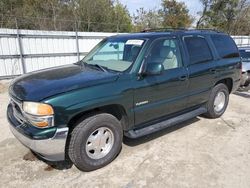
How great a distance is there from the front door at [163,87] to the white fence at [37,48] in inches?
291

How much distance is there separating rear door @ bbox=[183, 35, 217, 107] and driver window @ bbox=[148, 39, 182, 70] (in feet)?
0.85

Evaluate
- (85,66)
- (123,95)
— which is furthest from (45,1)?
Result: (123,95)

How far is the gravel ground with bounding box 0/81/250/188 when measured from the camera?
2946 millimetres

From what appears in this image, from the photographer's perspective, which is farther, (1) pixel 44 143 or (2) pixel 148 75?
(2) pixel 148 75

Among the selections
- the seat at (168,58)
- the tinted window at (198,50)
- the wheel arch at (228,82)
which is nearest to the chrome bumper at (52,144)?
the seat at (168,58)

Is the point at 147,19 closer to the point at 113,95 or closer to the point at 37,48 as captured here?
the point at 37,48

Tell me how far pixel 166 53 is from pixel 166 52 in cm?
2

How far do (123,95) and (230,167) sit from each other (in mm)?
1857

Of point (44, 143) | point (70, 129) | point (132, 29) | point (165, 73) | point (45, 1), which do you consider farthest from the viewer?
point (132, 29)

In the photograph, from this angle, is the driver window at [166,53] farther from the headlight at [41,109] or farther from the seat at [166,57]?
the headlight at [41,109]

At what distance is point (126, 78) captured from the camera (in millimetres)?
3225

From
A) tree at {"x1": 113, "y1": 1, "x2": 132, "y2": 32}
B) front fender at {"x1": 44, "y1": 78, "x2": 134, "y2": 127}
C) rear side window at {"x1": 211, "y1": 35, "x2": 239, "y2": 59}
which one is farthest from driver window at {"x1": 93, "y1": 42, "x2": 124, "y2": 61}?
tree at {"x1": 113, "y1": 1, "x2": 132, "y2": 32}

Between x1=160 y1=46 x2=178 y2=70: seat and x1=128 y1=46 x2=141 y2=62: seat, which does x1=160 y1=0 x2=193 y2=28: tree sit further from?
x1=128 y1=46 x2=141 y2=62: seat

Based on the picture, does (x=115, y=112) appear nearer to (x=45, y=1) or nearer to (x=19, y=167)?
(x=19, y=167)
